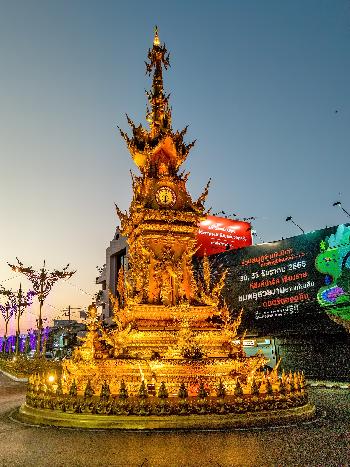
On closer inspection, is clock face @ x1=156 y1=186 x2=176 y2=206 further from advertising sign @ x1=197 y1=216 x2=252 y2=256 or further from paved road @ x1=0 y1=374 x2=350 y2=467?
advertising sign @ x1=197 y1=216 x2=252 y2=256

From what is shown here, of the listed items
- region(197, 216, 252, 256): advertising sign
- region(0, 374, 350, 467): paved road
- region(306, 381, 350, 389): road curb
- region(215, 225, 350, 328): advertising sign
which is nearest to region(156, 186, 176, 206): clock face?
region(0, 374, 350, 467): paved road

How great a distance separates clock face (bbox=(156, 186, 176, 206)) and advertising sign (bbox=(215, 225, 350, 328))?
1785 cm

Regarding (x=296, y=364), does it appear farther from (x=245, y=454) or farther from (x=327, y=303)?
(x=245, y=454)

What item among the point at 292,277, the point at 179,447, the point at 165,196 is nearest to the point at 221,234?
the point at 292,277

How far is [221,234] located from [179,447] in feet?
127

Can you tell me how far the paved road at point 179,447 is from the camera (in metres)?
7.39

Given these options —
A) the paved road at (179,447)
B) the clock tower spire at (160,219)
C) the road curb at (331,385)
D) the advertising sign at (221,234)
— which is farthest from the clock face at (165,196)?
the advertising sign at (221,234)

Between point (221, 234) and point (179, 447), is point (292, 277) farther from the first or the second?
point (179, 447)

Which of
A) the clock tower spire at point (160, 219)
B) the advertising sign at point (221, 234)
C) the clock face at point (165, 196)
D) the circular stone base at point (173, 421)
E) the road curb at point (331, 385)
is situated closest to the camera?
the circular stone base at point (173, 421)

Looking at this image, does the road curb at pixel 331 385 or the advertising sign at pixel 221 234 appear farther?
the advertising sign at pixel 221 234

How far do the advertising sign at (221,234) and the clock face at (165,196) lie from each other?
27443 millimetres

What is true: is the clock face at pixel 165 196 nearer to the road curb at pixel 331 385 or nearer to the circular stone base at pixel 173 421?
the circular stone base at pixel 173 421

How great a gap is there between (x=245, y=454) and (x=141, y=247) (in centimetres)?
994

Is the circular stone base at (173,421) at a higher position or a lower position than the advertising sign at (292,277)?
lower
